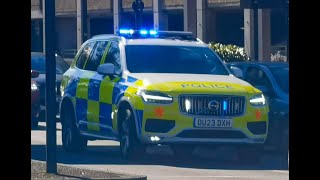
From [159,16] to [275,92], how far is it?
109 feet

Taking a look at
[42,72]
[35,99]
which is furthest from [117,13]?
[35,99]

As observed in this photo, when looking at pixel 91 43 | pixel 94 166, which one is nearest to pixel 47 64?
pixel 94 166

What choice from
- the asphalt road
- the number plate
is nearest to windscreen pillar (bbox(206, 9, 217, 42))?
the asphalt road

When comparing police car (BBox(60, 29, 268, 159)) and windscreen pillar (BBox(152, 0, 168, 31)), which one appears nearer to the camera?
police car (BBox(60, 29, 268, 159))

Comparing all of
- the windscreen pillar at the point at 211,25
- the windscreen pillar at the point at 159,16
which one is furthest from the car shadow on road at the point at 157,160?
the windscreen pillar at the point at 159,16

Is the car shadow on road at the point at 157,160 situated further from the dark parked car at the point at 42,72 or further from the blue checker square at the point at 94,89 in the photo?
the dark parked car at the point at 42,72

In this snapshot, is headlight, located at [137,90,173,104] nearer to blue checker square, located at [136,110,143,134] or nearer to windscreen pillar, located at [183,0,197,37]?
blue checker square, located at [136,110,143,134]

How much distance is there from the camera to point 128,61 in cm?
1780

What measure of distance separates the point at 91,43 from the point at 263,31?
1086 inches

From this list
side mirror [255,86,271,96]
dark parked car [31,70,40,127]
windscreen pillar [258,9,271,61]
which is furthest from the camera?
windscreen pillar [258,9,271,61]

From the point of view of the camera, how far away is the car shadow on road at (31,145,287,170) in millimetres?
16953

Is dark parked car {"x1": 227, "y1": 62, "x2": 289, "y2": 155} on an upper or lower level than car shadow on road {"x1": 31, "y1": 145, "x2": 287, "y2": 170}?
upper

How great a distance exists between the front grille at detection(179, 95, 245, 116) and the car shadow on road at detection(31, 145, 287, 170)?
2.57ft
